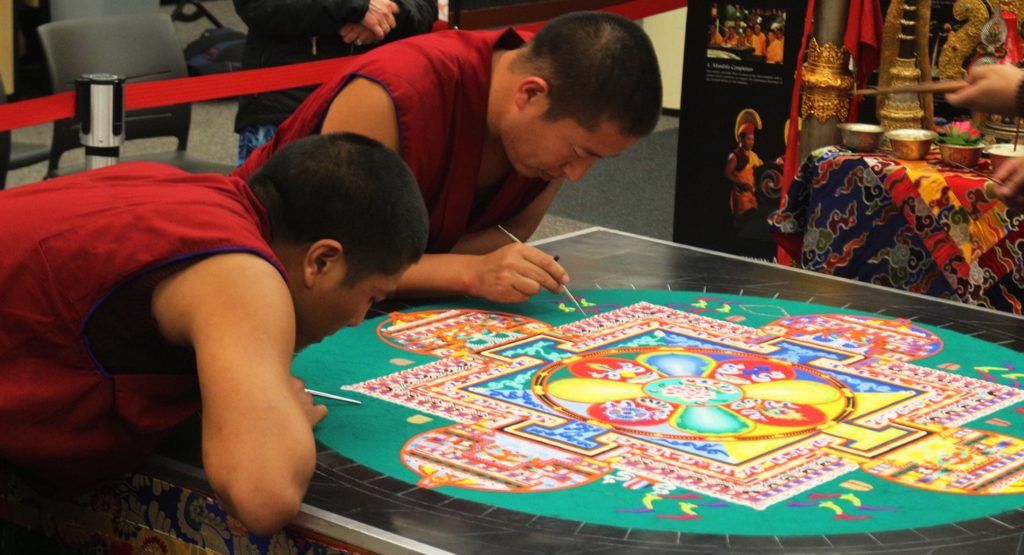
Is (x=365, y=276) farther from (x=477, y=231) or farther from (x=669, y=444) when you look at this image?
(x=477, y=231)

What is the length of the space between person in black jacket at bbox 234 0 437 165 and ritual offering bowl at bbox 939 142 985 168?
1.38 m

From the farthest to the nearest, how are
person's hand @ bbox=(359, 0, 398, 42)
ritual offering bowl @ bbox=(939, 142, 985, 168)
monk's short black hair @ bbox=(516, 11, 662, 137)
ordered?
person's hand @ bbox=(359, 0, 398, 42)
ritual offering bowl @ bbox=(939, 142, 985, 168)
monk's short black hair @ bbox=(516, 11, 662, 137)

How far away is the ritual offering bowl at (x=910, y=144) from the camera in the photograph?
319cm

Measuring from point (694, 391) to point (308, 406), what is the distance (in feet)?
1.67

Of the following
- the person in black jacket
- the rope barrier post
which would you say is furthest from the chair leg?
the rope barrier post

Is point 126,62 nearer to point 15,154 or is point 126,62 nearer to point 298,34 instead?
point 15,154

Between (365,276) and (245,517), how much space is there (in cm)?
32

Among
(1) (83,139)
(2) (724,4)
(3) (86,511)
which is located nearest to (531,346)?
(3) (86,511)

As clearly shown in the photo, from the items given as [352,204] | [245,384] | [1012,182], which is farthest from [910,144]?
[245,384]

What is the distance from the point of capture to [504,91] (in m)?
2.25

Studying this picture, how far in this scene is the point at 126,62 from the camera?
12.6 ft

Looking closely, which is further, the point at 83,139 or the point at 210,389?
the point at 83,139

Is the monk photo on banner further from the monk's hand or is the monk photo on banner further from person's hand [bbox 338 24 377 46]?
the monk's hand

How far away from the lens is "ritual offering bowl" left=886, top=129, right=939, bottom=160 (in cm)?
319
